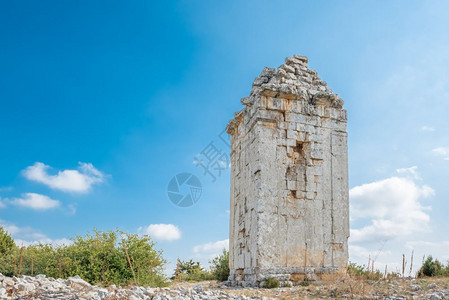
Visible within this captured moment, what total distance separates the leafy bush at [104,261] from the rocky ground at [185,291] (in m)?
2.88

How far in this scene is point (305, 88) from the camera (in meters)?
11.0

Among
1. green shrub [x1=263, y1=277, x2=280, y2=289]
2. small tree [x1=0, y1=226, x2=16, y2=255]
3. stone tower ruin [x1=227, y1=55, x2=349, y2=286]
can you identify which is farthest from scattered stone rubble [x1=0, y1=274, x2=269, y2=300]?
small tree [x1=0, y1=226, x2=16, y2=255]

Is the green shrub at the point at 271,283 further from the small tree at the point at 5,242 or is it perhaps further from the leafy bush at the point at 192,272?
the small tree at the point at 5,242

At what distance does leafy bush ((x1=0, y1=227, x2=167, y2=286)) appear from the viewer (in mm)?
10055

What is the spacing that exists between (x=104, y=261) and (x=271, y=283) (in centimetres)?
410

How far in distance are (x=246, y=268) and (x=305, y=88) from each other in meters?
4.86

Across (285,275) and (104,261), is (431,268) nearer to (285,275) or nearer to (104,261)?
(285,275)

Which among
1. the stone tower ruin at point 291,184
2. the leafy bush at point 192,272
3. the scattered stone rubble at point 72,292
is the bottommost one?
the leafy bush at point 192,272

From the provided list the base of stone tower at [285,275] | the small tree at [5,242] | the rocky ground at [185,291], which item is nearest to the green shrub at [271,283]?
the base of stone tower at [285,275]

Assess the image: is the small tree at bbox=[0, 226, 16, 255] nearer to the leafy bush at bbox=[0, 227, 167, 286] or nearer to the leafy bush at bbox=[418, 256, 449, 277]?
the leafy bush at bbox=[0, 227, 167, 286]

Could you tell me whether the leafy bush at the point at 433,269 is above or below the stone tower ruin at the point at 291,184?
below

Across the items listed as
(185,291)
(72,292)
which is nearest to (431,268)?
(185,291)

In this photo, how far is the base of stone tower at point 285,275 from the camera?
930 centimetres

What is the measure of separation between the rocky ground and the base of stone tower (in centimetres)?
63
